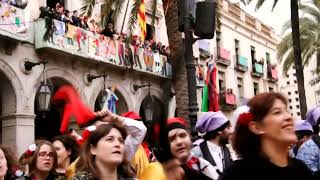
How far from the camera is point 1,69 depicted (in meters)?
15.2

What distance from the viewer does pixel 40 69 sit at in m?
16.5

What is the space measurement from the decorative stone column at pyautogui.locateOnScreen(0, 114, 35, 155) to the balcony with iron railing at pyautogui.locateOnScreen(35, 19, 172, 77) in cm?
219

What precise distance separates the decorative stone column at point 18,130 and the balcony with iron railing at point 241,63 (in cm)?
1661

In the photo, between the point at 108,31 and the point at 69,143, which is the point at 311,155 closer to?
the point at 69,143

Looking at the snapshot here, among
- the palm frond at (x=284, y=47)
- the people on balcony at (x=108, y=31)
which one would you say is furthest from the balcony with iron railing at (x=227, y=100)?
the people on balcony at (x=108, y=31)

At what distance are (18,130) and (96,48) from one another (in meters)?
4.04

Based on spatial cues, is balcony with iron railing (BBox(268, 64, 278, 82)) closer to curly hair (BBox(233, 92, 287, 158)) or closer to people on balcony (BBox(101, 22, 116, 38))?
people on balcony (BBox(101, 22, 116, 38))

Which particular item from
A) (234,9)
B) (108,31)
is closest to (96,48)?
(108,31)

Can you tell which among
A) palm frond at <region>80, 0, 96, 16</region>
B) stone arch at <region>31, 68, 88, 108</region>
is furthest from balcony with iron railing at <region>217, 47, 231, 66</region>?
palm frond at <region>80, 0, 96, 16</region>

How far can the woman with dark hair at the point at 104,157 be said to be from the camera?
11.5 ft

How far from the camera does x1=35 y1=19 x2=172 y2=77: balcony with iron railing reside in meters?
16.0

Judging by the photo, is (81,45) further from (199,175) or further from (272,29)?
(272,29)

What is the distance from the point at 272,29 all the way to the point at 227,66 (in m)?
10.4

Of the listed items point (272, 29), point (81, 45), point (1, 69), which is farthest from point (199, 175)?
point (272, 29)
